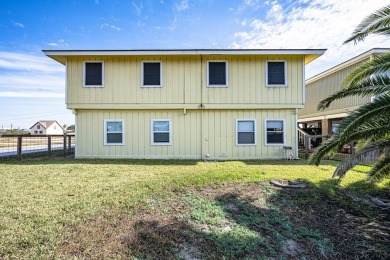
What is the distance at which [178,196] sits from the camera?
4.74 metres

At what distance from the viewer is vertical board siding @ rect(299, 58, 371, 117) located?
13.1 m

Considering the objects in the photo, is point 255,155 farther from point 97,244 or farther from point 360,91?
point 97,244

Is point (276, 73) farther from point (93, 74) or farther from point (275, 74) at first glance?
point (93, 74)

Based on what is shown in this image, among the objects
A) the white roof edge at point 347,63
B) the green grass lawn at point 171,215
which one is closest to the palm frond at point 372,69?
the green grass lawn at point 171,215

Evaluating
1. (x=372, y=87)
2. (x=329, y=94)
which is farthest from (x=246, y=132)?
(x=329, y=94)

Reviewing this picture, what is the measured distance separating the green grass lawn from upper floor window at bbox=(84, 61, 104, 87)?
5503mm

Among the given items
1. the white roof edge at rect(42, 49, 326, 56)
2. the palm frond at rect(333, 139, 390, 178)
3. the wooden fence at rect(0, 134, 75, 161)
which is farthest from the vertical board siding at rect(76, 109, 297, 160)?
the palm frond at rect(333, 139, 390, 178)

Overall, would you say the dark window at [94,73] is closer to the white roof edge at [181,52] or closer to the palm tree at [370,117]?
the white roof edge at [181,52]

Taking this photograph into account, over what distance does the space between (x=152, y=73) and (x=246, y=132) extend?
554 centimetres

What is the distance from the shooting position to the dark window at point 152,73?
1041 centimetres

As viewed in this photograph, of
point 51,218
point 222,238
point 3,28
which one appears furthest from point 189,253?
point 3,28

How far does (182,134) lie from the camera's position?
416 inches

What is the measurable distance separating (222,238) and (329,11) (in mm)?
9084

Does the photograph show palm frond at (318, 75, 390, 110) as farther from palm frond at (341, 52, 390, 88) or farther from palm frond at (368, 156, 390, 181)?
palm frond at (368, 156, 390, 181)
